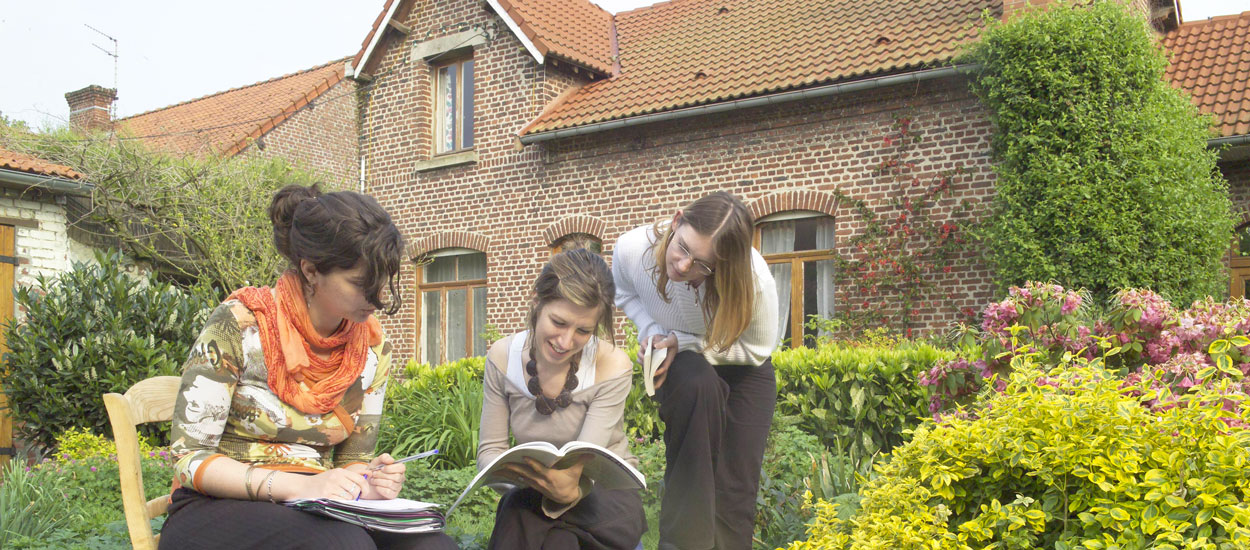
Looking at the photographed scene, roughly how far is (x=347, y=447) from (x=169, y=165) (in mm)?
12667

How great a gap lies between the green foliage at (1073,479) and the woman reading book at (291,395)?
1311mm

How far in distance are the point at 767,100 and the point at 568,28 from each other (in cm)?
440

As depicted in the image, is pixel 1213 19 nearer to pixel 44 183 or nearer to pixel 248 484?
pixel 248 484

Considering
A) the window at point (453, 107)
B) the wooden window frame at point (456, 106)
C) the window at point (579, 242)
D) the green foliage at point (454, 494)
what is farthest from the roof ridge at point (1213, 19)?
the green foliage at point (454, 494)

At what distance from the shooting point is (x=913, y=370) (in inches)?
273

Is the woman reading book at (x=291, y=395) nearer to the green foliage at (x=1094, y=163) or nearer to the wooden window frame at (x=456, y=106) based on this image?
the green foliage at (x=1094, y=163)

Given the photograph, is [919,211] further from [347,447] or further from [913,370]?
[347,447]

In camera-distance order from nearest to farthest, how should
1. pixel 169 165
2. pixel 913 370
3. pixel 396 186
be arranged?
pixel 913 370 → pixel 169 165 → pixel 396 186

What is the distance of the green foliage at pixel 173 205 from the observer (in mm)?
12953

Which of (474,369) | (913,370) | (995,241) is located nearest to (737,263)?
(913,370)

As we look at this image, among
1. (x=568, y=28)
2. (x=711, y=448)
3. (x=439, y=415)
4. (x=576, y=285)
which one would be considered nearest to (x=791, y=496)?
(x=711, y=448)

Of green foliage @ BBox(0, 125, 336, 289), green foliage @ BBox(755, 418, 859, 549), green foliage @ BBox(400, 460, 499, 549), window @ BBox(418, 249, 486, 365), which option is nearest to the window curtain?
window @ BBox(418, 249, 486, 365)

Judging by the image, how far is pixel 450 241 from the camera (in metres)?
14.2

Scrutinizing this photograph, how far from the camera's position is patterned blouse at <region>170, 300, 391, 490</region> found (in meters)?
2.45
